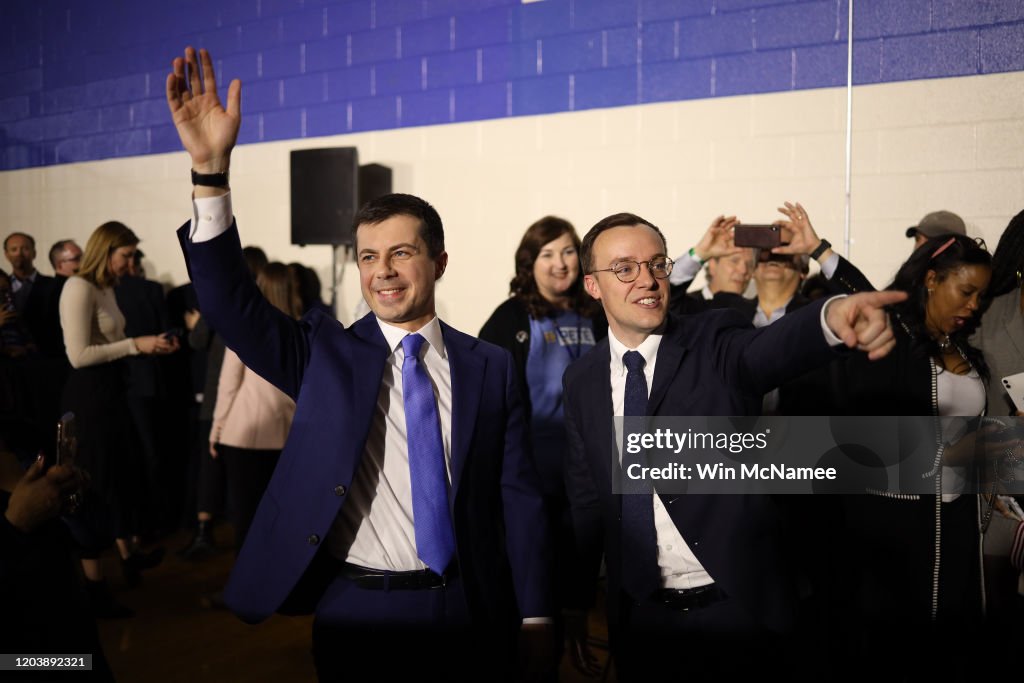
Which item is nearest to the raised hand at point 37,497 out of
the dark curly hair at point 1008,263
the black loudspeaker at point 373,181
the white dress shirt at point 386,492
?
the white dress shirt at point 386,492

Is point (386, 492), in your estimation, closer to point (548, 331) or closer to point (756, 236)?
point (548, 331)

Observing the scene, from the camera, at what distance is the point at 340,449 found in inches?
64.6

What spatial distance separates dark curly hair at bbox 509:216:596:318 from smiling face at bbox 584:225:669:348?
1426 millimetres

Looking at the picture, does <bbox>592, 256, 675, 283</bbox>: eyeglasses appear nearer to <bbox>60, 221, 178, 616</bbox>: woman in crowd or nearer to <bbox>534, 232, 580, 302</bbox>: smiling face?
<bbox>534, 232, 580, 302</bbox>: smiling face

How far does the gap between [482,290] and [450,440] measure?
354 centimetres

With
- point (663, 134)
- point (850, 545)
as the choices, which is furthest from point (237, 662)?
point (663, 134)

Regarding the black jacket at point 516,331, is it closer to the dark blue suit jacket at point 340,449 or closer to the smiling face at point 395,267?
the dark blue suit jacket at point 340,449

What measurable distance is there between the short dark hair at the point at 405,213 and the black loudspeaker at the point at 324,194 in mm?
3601

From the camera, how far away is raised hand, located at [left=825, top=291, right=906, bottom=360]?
1.41 meters

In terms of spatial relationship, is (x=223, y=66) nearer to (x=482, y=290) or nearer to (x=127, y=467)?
(x=482, y=290)

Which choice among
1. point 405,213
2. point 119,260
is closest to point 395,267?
point 405,213

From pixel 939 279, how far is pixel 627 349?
1.18 meters

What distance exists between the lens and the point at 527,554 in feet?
5.88

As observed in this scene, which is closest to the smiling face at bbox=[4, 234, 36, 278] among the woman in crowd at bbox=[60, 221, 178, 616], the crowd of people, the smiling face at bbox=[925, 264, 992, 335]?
the woman in crowd at bbox=[60, 221, 178, 616]
